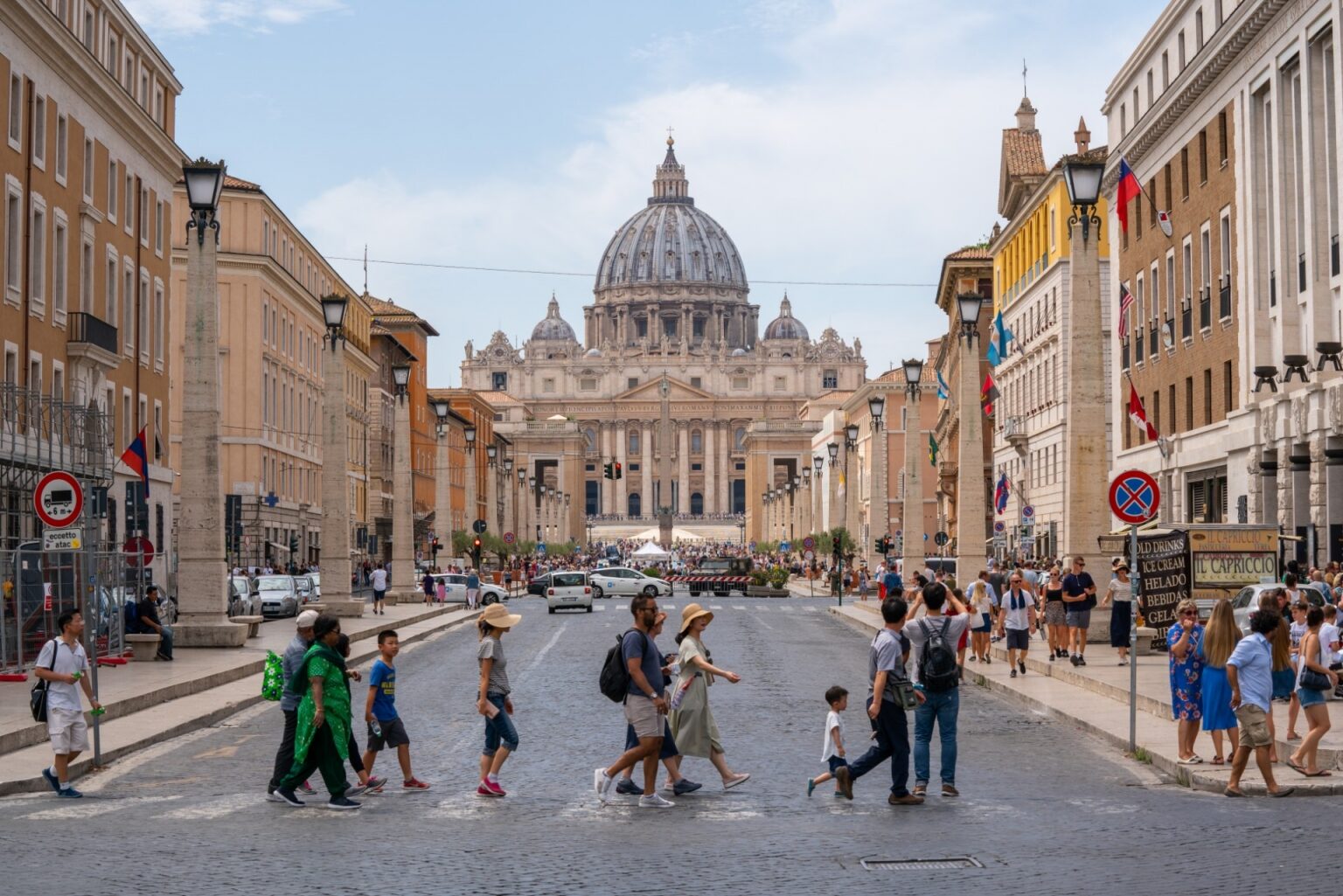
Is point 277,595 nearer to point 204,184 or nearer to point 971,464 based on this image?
point 971,464

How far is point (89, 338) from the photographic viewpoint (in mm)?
41938

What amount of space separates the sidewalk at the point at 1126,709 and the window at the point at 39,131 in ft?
67.0

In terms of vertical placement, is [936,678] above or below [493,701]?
above

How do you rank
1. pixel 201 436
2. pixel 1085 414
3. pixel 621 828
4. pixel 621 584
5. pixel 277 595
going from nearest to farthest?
pixel 621 828
pixel 1085 414
pixel 201 436
pixel 277 595
pixel 621 584

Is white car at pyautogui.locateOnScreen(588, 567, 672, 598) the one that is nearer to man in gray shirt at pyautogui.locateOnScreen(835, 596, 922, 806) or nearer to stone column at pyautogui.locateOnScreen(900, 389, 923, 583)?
stone column at pyautogui.locateOnScreen(900, 389, 923, 583)

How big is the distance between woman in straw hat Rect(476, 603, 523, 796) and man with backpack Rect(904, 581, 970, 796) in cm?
296

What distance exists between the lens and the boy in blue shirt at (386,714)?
48.9ft

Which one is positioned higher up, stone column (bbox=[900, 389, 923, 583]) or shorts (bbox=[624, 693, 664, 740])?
stone column (bbox=[900, 389, 923, 583])

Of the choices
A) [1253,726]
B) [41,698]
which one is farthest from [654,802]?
[41,698]

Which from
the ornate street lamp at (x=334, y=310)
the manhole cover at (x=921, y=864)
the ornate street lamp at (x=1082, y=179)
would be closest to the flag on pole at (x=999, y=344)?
the ornate street lamp at (x=334, y=310)

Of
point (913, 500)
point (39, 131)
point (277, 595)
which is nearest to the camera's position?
point (39, 131)

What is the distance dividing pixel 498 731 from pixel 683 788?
1430 millimetres

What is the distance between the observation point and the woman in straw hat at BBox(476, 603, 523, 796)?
580 inches

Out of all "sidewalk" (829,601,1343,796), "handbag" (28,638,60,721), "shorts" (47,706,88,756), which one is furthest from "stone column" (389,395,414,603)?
"shorts" (47,706,88,756)
